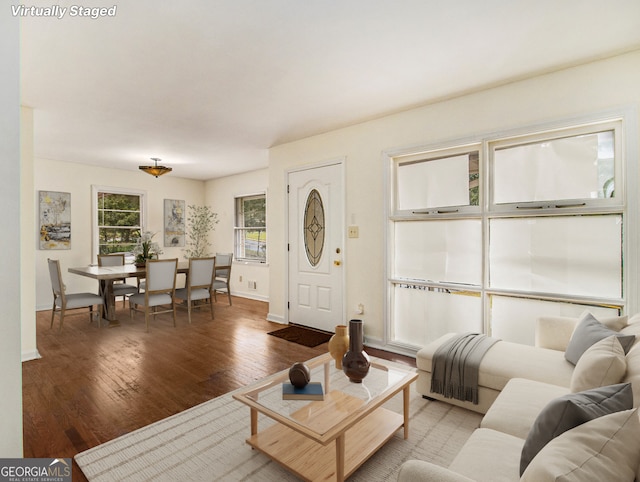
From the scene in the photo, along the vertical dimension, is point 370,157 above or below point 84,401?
above

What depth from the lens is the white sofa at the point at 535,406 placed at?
3.04 ft

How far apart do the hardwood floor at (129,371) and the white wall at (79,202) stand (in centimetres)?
93

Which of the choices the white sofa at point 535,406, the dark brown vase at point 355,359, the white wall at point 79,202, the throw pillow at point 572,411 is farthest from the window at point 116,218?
the throw pillow at point 572,411

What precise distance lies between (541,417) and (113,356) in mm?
3858

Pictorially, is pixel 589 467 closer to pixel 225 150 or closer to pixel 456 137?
pixel 456 137

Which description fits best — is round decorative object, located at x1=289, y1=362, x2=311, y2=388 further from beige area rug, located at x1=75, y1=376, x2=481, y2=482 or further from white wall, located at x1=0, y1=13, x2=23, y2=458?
white wall, located at x1=0, y1=13, x2=23, y2=458

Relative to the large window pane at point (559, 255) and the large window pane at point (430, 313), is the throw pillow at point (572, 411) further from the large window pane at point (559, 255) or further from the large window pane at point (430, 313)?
the large window pane at point (430, 313)

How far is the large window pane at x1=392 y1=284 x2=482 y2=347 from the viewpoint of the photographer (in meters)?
3.34

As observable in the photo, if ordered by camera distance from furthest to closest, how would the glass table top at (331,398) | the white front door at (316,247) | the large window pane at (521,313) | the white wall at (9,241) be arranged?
1. the white front door at (316,247)
2. the large window pane at (521,313)
3. the glass table top at (331,398)
4. the white wall at (9,241)

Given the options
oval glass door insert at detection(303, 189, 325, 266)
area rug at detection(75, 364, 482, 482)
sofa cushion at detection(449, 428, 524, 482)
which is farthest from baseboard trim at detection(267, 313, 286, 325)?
sofa cushion at detection(449, 428, 524, 482)

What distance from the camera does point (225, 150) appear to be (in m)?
5.29

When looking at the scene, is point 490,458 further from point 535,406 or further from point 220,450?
point 220,450

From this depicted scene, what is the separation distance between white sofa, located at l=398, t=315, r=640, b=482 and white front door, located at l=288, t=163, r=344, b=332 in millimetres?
1870

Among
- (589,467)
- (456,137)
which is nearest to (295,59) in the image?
(456,137)
